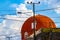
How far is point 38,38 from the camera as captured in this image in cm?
6162

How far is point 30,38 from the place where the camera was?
70.9 metres

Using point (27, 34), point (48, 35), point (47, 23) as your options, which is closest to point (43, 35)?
point (48, 35)

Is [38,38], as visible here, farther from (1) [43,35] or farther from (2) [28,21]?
(2) [28,21]

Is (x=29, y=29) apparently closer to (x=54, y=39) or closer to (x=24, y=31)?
(x=24, y=31)

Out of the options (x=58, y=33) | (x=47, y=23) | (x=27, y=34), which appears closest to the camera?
(x=58, y=33)

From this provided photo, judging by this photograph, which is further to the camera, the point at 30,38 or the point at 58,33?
the point at 30,38

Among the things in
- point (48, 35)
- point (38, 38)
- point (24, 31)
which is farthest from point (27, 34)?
A: point (48, 35)

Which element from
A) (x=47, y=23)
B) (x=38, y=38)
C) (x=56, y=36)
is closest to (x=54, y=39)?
(x=56, y=36)

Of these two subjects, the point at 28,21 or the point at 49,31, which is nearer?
the point at 49,31

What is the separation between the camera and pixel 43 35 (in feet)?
192

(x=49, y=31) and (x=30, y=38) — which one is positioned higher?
(x=49, y=31)

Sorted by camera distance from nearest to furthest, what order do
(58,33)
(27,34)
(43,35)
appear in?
(58,33), (43,35), (27,34)

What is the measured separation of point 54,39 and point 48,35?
195 cm

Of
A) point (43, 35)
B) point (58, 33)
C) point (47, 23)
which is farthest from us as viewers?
point (47, 23)
